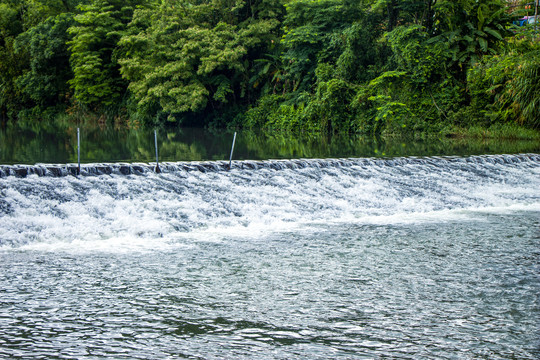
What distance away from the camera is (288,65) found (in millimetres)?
32125

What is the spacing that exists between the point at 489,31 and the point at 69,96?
3218cm

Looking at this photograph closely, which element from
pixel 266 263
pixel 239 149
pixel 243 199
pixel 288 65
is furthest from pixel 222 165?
pixel 288 65

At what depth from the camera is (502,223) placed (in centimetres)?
1005

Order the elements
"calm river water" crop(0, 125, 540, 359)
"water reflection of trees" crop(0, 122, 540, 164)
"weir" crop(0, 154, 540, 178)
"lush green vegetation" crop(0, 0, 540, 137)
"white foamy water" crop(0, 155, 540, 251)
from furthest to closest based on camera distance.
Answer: "lush green vegetation" crop(0, 0, 540, 137) < "water reflection of trees" crop(0, 122, 540, 164) < "weir" crop(0, 154, 540, 178) < "white foamy water" crop(0, 155, 540, 251) < "calm river water" crop(0, 125, 540, 359)

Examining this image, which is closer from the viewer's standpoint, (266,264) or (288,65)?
(266,264)

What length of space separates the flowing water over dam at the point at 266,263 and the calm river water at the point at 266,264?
0.08ft

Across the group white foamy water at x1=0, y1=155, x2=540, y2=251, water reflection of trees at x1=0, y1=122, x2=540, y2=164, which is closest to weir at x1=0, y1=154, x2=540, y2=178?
white foamy water at x1=0, y1=155, x2=540, y2=251

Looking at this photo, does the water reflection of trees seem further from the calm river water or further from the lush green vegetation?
the calm river water

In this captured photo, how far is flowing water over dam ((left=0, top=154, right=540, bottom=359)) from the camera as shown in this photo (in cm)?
477

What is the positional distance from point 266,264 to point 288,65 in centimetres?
2607

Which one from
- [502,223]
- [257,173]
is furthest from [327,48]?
[502,223]

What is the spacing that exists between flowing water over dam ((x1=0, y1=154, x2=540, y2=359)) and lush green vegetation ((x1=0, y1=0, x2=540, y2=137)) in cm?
1193

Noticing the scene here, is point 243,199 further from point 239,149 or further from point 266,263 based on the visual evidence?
point 239,149

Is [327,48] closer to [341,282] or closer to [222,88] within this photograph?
[222,88]
